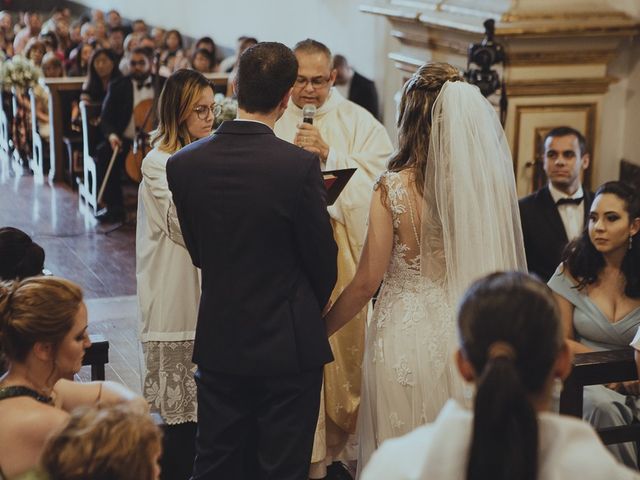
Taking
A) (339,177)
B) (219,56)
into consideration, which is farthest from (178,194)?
(219,56)

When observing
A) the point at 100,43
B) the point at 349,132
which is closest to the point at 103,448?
the point at 349,132

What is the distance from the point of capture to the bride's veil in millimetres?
3129

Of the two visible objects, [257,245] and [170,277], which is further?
[170,277]

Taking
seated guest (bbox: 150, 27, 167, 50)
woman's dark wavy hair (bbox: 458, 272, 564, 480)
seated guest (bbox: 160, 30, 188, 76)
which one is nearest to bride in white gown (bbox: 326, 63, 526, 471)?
woman's dark wavy hair (bbox: 458, 272, 564, 480)

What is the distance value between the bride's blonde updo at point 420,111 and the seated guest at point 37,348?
1.11 m

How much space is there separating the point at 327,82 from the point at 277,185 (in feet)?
4.72

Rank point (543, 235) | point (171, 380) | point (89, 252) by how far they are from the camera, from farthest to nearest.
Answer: point (89, 252) < point (543, 235) < point (171, 380)

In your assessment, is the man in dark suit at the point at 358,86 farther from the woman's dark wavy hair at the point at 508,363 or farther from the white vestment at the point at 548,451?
the white vestment at the point at 548,451

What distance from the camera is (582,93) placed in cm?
617

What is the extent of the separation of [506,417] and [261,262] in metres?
1.48

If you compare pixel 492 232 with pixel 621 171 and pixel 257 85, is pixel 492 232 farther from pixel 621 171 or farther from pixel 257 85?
pixel 621 171

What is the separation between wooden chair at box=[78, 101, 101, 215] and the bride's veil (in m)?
6.43

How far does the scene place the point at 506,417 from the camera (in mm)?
1566

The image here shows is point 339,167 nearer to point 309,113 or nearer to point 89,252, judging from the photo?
point 309,113
